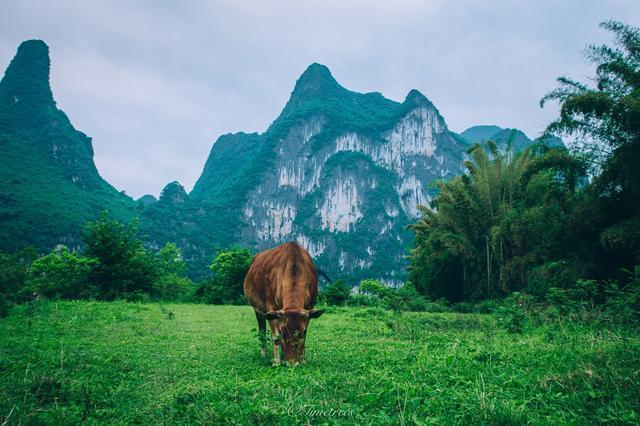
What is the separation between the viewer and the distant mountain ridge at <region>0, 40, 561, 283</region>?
9244cm

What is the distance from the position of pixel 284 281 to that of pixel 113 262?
55.4 ft

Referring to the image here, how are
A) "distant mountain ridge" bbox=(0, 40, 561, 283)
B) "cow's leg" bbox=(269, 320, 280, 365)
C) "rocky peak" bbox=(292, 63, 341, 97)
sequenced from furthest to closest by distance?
1. "rocky peak" bbox=(292, 63, 341, 97)
2. "distant mountain ridge" bbox=(0, 40, 561, 283)
3. "cow's leg" bbox=(269, 320, 280, 365)

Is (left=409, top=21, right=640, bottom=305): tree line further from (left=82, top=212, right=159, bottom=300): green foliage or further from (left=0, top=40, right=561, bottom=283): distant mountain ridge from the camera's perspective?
(left=0, top=40, right=561, bottom=283): distant mountain ridge

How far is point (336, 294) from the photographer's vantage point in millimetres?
21312

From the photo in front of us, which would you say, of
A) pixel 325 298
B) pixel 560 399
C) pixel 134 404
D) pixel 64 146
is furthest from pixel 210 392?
pixel 64 146

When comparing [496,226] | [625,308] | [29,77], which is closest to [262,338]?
[625,308]

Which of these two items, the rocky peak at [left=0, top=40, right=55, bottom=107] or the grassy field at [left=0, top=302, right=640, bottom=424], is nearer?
the grassy field at [left=0, top=302, right=640, bottom=424]

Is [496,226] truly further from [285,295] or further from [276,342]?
[276,342]

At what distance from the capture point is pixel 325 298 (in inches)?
805

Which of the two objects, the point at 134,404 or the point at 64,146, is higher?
the point at 64,146

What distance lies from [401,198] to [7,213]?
110709 mm

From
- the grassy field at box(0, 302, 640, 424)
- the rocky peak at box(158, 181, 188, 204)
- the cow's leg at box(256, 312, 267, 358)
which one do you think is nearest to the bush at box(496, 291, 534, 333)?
the grassy field at box(0, 302, 640, 424)

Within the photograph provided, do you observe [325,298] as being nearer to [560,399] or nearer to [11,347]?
[11,347]

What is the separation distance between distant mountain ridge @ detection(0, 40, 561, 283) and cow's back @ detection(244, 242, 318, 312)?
85.7m
